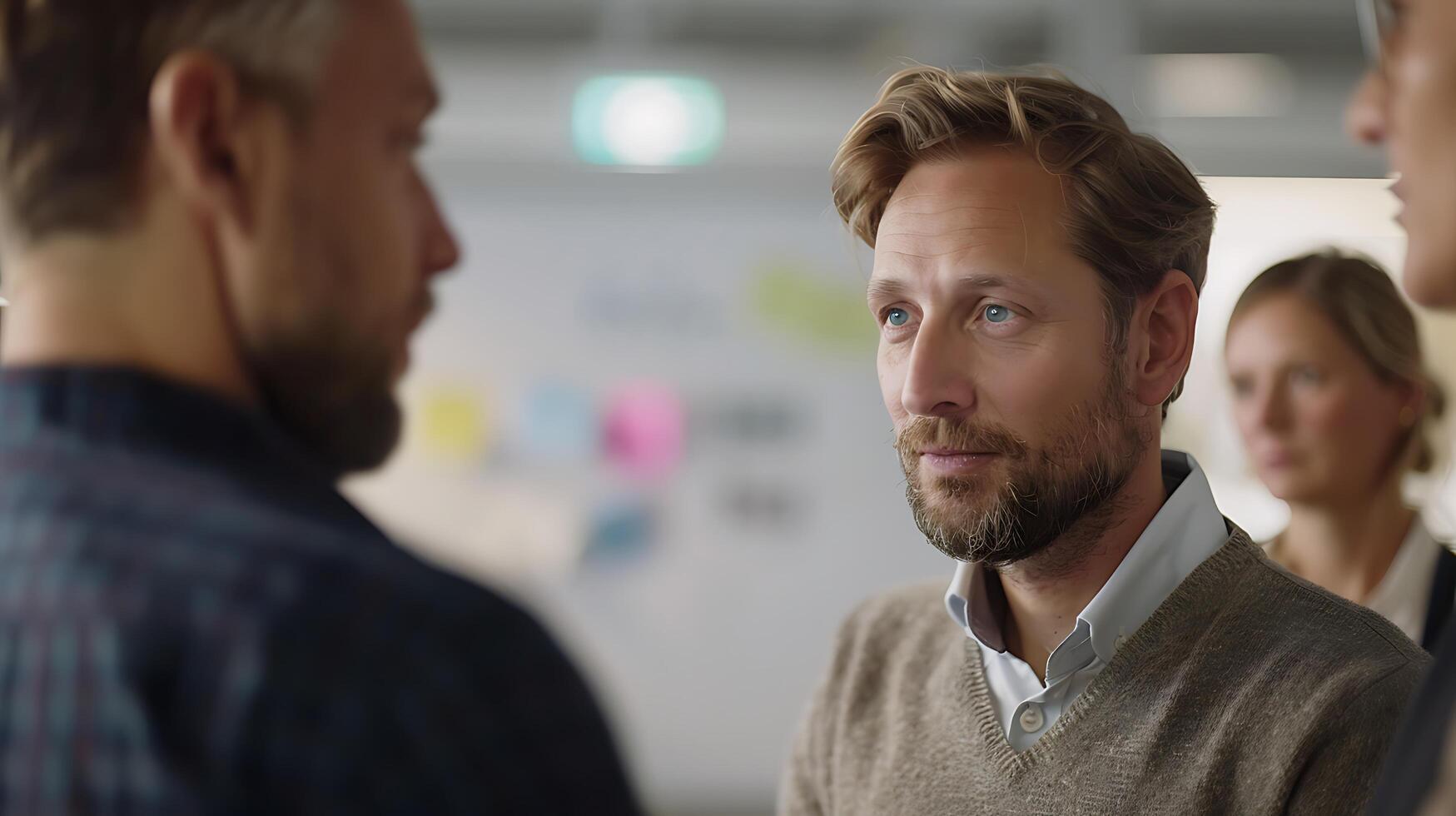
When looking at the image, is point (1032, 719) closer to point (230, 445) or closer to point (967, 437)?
point (967, 437)

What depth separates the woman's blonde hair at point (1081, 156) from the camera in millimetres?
1331

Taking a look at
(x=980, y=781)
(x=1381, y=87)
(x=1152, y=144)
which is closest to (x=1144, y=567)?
(x=980, y=781)

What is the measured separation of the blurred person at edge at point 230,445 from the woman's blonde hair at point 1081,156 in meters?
0.83

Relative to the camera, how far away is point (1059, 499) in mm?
1271

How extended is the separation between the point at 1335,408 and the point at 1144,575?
2.75ft

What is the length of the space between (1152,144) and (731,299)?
3.14 metres

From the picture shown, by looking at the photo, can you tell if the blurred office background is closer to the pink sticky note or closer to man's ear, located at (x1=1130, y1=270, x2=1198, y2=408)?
the pink sticky note

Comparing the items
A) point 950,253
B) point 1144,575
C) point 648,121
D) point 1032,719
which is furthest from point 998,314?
point 648,121

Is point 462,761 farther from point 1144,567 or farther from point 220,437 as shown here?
point 1144,567

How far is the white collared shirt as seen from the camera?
4.09 ft

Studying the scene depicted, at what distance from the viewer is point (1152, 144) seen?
1.43 meters

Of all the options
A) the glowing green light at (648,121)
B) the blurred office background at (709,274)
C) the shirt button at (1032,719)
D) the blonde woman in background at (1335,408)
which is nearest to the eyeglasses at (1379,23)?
the shirt button at (1032,719)

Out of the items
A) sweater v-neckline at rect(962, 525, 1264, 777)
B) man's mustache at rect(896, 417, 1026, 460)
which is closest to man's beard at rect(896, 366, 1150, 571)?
man's mustache at rect(896, 417, 1026, 460)

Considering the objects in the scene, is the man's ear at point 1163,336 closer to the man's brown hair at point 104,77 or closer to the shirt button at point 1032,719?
the shirt button at point 1032,719
